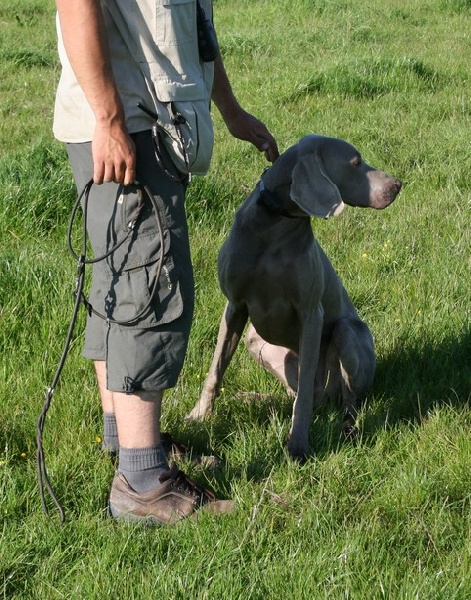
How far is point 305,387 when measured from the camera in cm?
356

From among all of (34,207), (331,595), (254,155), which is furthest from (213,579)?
(254,155)

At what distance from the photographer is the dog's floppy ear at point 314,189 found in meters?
3.34

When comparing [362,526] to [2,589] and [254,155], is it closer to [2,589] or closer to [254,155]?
[2,589]

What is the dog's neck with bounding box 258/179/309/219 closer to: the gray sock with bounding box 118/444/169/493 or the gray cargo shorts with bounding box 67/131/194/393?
the gray cargo shorts with bounding box 67/131/194/393

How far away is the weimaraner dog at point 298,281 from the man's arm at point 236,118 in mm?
166

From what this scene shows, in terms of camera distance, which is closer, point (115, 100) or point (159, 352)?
point (115, 100)

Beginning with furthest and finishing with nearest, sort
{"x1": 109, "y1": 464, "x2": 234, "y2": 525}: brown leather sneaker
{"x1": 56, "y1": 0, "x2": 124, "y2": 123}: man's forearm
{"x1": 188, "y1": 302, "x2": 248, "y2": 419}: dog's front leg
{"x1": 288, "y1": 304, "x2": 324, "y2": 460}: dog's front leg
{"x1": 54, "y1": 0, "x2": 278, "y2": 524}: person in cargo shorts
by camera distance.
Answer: {"x1": 188, "y1": 302, "x2": 248, "y2": 419}: dog's front leg, {"x1": 288, "y1": 304, "x2": 324, "y2": 460}: dog's front leg, {"x1": 109, "y1": 464, "x2": 234, "y2": 525}: brown leather sneaker, {"x1": 54, "y1": 0, "x2": 278, "y2": 524}: person in cargo shorts, {"x1": 56, "y1": 0, "x2": 124, "y2": 123}: man's forearm

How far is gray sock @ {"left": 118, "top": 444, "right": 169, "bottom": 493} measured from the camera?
3.01 m

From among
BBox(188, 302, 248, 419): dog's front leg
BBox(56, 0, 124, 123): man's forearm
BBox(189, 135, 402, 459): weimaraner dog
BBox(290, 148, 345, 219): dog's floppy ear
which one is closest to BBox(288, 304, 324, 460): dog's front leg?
BBox(189, 135, 402, 459): weimaraner dog

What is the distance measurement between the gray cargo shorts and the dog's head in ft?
2.04

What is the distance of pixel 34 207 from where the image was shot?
201 inches

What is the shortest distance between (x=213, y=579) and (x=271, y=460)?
29.9 inches

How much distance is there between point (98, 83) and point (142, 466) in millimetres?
1194

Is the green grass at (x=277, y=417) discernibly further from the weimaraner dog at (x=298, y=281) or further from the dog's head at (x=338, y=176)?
the dog's head at (x=338, y=176)
